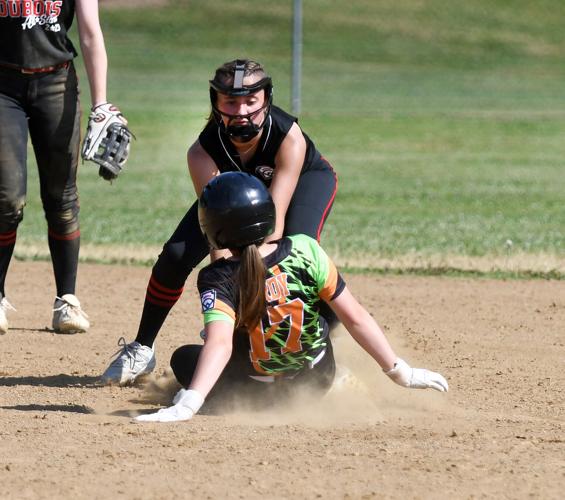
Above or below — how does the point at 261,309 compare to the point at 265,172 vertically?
below

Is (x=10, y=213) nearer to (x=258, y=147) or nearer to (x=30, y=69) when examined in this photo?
(x=30, y=69)

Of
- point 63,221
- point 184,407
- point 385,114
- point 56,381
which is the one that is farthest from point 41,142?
point 385,114

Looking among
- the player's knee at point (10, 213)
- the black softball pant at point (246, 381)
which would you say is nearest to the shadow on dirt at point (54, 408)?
the black softball pant at point (246, 381)

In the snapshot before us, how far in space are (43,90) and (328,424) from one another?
8.18ft

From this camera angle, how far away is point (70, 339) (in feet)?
21.1

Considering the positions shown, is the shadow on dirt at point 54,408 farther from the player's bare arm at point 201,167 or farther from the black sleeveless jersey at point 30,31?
the black sleeveless jersey at point 30,31

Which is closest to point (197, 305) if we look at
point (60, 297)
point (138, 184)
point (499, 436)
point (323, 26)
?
point (60, 297)

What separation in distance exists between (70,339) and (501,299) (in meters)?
2.84

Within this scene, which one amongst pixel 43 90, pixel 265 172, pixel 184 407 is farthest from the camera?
pixel 43 90

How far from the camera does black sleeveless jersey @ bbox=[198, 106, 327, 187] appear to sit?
4895mm

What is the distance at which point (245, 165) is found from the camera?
502 centimetres

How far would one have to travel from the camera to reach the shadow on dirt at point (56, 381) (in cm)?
538

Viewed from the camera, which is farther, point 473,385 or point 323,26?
point 323,26

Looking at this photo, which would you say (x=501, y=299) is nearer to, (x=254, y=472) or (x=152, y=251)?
(x=152, y=251)
